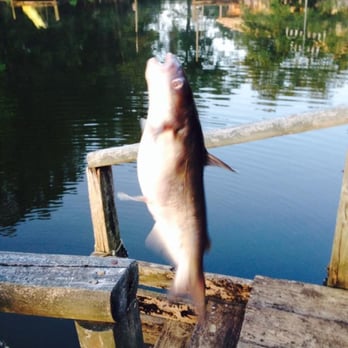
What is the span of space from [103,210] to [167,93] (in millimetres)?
2756

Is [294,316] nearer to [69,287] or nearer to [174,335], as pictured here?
[174,335]

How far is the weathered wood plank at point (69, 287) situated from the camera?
171 centimetres

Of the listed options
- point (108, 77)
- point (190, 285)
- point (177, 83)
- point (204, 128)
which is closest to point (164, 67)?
point (177, 83)

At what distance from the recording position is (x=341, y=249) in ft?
9.85

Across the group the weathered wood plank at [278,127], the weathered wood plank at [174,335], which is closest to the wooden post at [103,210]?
the weathered wood plank at [174,335]

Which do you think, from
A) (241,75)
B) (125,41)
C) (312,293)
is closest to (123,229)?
(312,293)

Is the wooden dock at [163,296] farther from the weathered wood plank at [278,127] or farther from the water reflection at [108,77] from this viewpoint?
the water reflection at [108,77]

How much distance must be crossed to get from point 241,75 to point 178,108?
18.3m

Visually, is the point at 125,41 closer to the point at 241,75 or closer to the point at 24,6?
the point at 241,75

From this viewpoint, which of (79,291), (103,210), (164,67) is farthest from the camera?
(103,210)

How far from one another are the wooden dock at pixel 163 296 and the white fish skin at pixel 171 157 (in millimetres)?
544

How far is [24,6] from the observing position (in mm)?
41188

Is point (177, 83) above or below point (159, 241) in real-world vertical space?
above

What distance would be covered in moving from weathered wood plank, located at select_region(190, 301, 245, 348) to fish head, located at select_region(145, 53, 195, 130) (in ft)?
6.79
